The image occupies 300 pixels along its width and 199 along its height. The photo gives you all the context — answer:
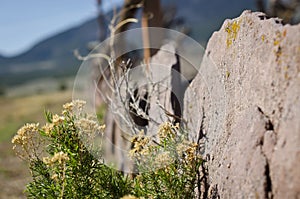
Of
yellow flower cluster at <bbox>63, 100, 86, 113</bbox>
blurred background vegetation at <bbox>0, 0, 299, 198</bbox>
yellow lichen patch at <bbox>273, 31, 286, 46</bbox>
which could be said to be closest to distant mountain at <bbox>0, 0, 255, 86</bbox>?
blurred background vegetation at <bbox>0, 0, 299, 198</bbox>

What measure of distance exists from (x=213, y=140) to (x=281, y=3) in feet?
33.6

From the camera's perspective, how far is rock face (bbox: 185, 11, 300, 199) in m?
1.95

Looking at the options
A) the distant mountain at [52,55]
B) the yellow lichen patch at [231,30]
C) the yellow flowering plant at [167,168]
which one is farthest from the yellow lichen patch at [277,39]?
the distant mountain at [52,55]

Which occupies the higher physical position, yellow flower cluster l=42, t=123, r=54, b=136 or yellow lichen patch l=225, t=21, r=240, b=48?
yellow lichen patch l=225, t=21, r=240, b=48

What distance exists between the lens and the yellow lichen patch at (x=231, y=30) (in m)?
2.75

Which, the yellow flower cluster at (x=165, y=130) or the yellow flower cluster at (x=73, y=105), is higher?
the yellow flower cluster at (x=73, y=105)

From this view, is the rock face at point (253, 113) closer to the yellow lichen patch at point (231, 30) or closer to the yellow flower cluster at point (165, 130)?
the yellow lichen patch at point (231, 30)

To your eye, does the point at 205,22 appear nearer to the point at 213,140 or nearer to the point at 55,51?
the point at 55,51

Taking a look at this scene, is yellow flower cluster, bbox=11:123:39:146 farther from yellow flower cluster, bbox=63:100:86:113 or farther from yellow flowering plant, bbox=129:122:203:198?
yellow flowering plant, bbox=129:122:203:198

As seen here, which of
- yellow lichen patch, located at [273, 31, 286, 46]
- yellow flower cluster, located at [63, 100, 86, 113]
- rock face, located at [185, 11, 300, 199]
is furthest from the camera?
yellow flower cluster, located at [63, 100, 86, 113]

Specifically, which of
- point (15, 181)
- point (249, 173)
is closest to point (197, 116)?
point (249, 173)

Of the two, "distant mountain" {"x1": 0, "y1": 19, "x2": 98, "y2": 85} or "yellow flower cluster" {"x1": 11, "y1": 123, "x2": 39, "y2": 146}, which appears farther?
Answer: "distant mountain" {"x1": 0, "y1": 19, "x2": 98, "y2": 85}

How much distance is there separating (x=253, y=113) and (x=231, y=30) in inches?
29.6

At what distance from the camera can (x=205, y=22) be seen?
143m
